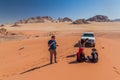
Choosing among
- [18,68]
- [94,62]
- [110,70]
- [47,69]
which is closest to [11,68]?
[18,68]

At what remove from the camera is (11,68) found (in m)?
17.4

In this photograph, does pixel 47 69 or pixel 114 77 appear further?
pixel 47 69

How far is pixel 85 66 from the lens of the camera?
12945mm

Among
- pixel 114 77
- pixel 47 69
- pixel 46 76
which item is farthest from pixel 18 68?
pixel 114 77

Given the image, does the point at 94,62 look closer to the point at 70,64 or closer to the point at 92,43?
the point at 70,64

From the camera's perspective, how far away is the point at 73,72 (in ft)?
39.1

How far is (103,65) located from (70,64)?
1.89 meters

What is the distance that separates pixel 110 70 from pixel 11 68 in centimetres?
787

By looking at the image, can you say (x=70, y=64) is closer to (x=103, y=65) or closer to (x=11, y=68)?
(x=103, y=65)

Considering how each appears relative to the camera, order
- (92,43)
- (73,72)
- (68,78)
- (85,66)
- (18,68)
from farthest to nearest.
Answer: (92,43) < (18,68) < (85,66) < (73,72) < (68,78)

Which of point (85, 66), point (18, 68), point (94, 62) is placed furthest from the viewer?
point (18, 68)

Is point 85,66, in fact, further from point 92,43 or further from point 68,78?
point 92,43

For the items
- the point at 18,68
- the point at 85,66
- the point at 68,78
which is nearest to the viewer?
the point at 68,78

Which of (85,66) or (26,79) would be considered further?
(85,66)
